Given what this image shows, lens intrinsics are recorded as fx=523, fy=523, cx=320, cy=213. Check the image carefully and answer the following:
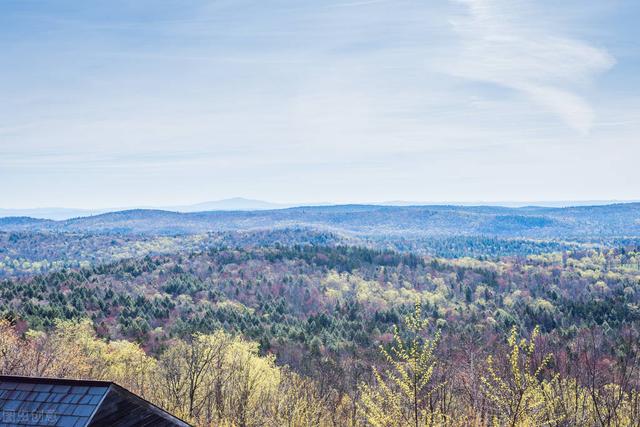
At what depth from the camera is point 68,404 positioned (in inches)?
578

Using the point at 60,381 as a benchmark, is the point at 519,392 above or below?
below

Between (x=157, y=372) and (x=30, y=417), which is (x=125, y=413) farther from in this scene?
(x=157, y=372)

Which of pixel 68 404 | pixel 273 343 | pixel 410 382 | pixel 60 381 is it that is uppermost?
pixel 60 381

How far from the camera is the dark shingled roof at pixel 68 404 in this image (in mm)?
14422

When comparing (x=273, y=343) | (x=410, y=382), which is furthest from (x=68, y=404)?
(x=273, y=343)

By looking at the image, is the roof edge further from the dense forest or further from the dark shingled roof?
the dense forest

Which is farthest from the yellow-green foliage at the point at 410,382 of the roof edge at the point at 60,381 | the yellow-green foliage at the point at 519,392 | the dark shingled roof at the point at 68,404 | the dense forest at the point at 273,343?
the roof edge at the point at 60,381

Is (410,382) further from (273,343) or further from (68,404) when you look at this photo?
(273,343)

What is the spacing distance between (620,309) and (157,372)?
126060 millimetres

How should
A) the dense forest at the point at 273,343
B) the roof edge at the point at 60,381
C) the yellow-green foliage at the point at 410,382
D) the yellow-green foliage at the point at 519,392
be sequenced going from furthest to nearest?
the dense forest at the point at 273,343, the yellow-green foliage at the point at 519,392, the yellow-green foliage at the point at 410,382, the roof edge at the point at 60,381

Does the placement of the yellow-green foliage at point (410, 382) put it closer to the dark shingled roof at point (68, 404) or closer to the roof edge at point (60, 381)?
the dark shingled roof at point (68, 404)

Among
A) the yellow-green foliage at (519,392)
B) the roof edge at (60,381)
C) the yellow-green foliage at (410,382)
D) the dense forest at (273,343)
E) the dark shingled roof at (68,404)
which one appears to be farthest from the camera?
the dense forest at (273,343)

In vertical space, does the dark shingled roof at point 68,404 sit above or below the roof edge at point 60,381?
below

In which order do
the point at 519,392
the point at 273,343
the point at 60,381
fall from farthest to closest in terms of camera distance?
the point at 273,343, the point at 519,392, the point at 60,381
